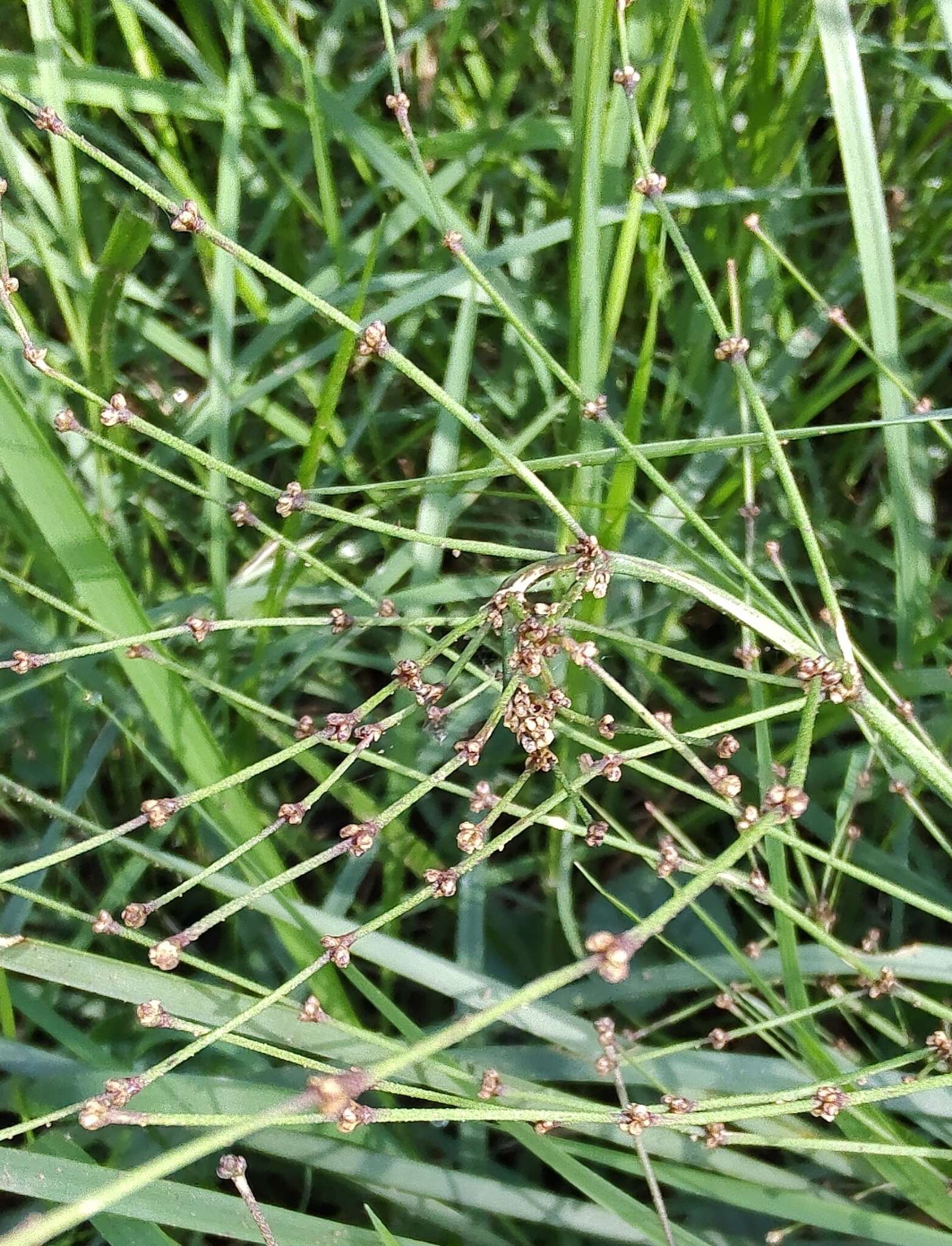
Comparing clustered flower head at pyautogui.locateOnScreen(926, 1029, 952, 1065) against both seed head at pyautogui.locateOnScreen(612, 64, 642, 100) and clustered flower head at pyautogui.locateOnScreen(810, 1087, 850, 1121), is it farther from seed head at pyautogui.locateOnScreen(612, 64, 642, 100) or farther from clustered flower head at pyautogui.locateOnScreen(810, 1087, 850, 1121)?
seed head at pyautogui.locateOnScreen(612, 64, 642, 100)

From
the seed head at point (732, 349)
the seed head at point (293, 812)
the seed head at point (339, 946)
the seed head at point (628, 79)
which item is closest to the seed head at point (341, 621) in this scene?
the seed head at point (293, 812)

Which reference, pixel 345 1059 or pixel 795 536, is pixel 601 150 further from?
pixel 345 1059

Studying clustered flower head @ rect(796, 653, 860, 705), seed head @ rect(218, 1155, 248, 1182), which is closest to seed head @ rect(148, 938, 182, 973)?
seed head @ rect(218, 1155, 248, 1182)

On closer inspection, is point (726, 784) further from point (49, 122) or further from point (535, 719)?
point (49, 122)

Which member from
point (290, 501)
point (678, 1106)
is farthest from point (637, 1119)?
point (290, 501)

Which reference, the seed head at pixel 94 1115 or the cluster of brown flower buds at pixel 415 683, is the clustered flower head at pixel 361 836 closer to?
the cluster of brown flower buds at pixel 415 683

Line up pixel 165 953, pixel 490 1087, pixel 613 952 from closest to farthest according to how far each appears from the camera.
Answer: pixel 613 952
pixel 165 953
pixel 490 1087
